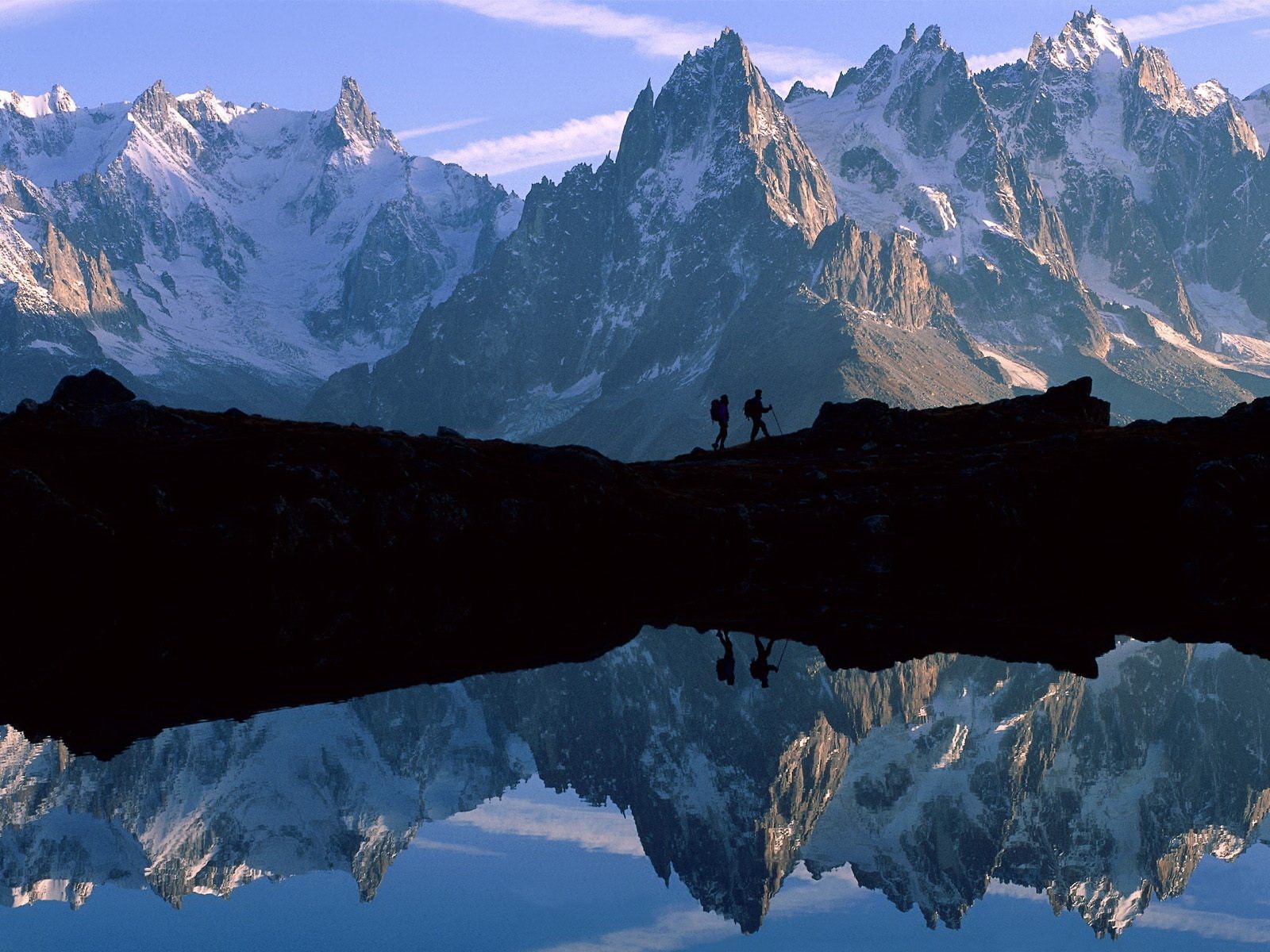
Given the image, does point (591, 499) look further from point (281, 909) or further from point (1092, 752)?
point (281, 909)

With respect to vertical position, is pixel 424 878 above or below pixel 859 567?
below

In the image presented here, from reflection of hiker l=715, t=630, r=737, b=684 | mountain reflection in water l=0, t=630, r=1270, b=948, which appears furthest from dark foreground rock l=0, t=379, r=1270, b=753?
mountain reflection in water l=0, t=630, r=1270, b=948

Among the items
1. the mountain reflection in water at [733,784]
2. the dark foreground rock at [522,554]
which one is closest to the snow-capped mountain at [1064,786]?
the mountain reflection in water at [733,784]

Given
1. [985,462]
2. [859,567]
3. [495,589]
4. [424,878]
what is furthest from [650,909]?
[985,462]

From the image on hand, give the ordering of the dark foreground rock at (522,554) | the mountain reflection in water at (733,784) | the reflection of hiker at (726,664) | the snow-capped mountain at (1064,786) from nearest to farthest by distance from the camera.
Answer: the snow-capped mountain at (1064,786) < the mountain reflection in water at (733,784) < the dark foreground rock at (522,554) < the reflection of hiker at (726,664)

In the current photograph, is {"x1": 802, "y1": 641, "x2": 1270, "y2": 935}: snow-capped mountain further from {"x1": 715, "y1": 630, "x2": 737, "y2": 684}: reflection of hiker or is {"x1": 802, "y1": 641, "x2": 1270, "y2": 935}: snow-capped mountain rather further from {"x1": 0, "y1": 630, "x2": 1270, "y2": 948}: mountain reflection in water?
{"x1": 715, "y1": 630, "x2": 737, "y2": 684}: reflection of hiker

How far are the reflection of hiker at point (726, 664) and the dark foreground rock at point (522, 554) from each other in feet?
4.00

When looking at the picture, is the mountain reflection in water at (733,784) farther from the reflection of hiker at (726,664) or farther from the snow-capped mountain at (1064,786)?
the reflection of hiker at (726,664)

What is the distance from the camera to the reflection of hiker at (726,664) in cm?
7531

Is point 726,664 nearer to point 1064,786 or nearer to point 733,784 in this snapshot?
point 733,784

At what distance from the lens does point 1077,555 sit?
375ft

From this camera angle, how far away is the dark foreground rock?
74375mm

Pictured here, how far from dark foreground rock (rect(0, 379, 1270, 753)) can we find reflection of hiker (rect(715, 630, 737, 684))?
48.0 inches

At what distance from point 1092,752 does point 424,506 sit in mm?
63322
